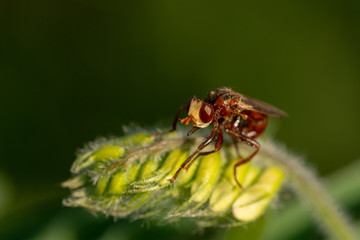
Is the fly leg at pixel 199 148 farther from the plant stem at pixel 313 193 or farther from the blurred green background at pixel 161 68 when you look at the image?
the blurred green background at pixel 161 68

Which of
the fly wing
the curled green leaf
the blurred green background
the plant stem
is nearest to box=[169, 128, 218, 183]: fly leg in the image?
the curled green leaf

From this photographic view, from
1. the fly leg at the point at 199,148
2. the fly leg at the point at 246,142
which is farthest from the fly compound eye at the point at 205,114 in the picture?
the fly leg at the point at 246,142

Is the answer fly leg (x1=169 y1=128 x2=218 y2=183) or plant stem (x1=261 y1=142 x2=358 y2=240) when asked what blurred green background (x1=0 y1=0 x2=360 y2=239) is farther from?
fly leg (x1=169 y1=128 x2=218 y2=183)

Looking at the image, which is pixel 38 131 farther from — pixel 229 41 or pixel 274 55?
pixel 274 55

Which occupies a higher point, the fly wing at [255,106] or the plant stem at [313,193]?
the fly wing at [255,106]

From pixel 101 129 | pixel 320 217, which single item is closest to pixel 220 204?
pixel 320 217
